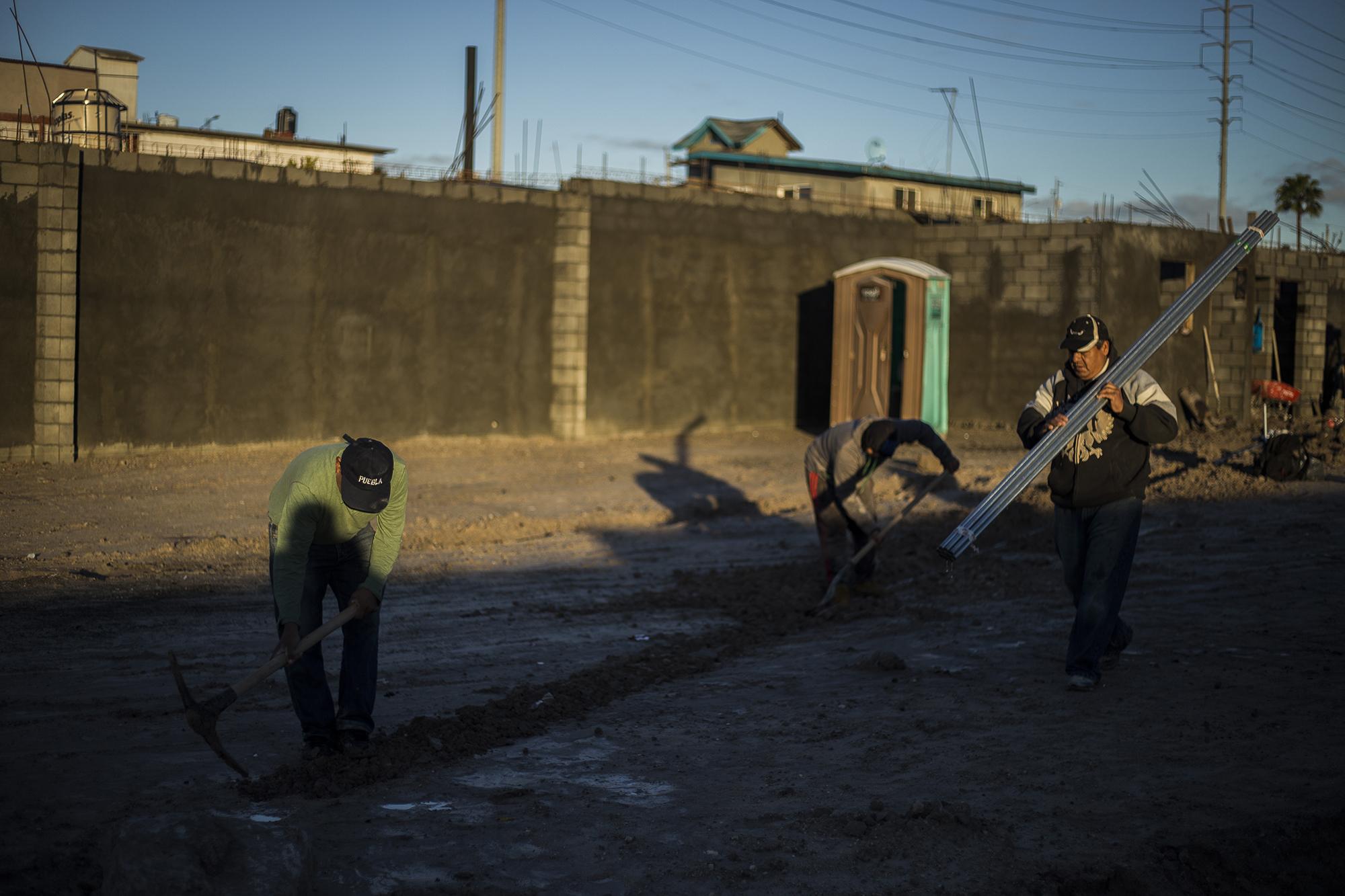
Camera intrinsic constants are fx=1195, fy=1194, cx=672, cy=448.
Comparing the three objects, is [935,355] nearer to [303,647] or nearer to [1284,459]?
[1284,459]

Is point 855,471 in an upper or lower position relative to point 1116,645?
upper

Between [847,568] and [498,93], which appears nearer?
[847,568]

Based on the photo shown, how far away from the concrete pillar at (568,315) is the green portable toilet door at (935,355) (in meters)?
5.21

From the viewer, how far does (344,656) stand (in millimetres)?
5285

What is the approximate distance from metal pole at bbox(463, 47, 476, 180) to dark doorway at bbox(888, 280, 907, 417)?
305 inches

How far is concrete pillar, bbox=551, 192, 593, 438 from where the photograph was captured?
17.5 meters

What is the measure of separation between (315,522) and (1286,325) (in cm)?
2364

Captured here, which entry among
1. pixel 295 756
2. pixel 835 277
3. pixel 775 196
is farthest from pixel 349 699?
pixel 775 196

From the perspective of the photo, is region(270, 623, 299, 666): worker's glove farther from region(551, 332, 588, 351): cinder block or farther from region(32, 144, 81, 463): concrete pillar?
region(551, 332, 588, 351): cinder block

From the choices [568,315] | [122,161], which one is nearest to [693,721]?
[122,161]

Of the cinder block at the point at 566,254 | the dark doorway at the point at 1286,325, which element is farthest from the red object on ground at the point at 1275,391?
the cinder block at the point at 566,254

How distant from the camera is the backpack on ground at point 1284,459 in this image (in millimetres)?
11875

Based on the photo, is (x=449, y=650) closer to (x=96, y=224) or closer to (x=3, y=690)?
(x=3, y=690)

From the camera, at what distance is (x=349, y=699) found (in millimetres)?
5309
